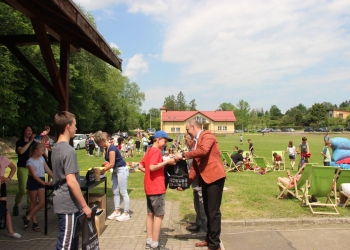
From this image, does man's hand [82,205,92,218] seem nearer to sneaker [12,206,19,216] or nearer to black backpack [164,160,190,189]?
black backpack [164,160,190,189]

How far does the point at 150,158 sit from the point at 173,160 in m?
0.34

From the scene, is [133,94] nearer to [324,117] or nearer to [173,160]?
[324,117]

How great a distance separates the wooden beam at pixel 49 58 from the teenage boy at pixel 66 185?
253 cm

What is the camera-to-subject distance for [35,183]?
5.39 m

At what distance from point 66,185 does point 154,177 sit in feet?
5.16

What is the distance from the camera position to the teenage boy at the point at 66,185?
300 centimetres

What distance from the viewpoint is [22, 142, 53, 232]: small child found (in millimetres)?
5320

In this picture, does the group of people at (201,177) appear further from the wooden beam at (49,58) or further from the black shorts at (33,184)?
the wooden beam at (49,58)

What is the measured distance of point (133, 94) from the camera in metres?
78.1

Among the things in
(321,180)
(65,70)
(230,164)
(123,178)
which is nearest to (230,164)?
(230,164)

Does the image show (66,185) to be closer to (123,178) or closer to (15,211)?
(123,178)

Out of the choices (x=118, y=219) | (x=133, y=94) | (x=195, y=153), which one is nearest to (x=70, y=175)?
(x=195, y=153)

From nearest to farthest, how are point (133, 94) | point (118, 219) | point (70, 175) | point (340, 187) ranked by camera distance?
1. point (70, 175)
2. point (118, 219)
3. point (340, 187)
4. point (133, 94)

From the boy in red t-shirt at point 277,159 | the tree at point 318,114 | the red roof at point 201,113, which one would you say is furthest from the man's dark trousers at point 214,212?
the tree at point 318,114
